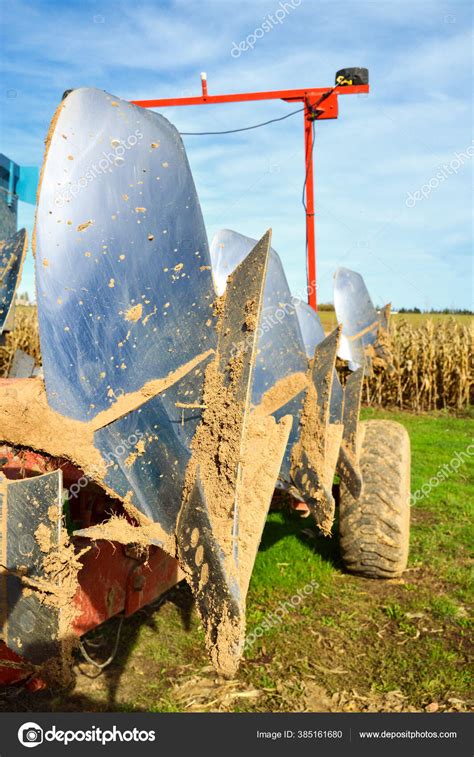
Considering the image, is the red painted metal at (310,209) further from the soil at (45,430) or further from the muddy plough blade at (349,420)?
the soil at (45,430)

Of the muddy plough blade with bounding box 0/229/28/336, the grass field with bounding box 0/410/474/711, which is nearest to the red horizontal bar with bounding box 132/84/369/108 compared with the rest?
the muddy plough blade with bounding box 0/229/28/336

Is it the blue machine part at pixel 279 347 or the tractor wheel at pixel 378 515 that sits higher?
the blue machine part at pixel 279 347

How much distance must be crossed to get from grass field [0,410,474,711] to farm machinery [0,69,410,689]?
2.12ft

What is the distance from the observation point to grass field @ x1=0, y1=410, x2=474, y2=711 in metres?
2.88

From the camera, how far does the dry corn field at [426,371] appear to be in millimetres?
13211

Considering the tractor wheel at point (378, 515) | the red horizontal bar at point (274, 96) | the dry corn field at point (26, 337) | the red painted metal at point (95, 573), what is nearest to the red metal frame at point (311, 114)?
the red horizontal bar at point (274, 96)

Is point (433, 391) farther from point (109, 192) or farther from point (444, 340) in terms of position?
point (109, 192)

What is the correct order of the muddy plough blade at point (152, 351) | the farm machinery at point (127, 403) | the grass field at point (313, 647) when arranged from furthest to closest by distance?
1. the grass field at point (313, 647)
2. the muddy plough blade at point (152, 351)
3. the farm machinery at point (127, 403)

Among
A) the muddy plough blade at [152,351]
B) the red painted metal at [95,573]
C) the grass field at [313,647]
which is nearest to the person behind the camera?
the muddy plough blade at [152,351]

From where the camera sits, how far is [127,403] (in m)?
2.07

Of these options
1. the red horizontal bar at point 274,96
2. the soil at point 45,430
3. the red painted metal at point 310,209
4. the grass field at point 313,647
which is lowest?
the grass field at point 313,647

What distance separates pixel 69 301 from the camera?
1998 mm

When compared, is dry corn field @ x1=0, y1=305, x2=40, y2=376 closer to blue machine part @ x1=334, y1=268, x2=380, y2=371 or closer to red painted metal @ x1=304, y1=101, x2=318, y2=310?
red painted metal @ x1=304, y1=101, x2=318, y2=310

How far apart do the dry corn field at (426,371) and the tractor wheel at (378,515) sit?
9.26m
